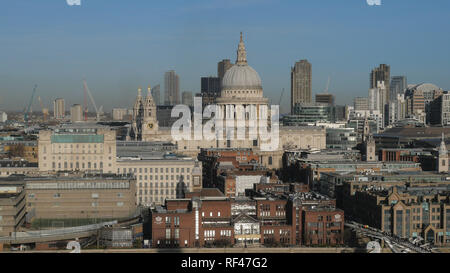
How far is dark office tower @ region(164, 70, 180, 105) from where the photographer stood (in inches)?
5650

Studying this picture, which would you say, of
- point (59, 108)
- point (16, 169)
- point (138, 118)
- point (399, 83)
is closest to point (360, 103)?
point (399, 83)

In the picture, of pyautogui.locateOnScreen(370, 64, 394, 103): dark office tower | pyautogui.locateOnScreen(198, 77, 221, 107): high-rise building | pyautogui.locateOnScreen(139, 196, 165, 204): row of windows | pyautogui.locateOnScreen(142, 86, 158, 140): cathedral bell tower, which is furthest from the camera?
pyautogui.locateOnScreen(370, 64, 394, 103): dark office tower

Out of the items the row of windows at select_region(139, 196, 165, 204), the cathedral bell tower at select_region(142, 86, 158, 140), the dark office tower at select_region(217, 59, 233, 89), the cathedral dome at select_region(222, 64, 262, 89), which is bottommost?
the row of windows at select_region(139, 196, 165, 204)

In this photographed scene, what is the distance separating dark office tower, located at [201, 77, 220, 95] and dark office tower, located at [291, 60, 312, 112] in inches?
616

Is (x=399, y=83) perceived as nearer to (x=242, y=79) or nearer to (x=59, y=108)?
(x=59, y=108)

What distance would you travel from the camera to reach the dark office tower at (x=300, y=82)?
131125 millimetres

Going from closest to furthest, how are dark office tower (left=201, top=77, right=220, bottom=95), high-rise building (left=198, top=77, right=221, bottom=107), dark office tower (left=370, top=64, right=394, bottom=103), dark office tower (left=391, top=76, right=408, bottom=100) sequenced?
high-rise building (left=198, top=77, right=221, bottom=107) → dark office tower (left=201, top=77, right=220, bottom=95) → dark office tower (left=370, top=64, right=394, bottom=103) → dark office tower (left=391, top=76, right=408, bottom=100)

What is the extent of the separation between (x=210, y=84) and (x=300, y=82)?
1763 cm

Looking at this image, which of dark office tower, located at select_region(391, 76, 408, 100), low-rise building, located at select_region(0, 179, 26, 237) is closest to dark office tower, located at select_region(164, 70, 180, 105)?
dark office tower, located at select_region(391, 76, 408, 100)

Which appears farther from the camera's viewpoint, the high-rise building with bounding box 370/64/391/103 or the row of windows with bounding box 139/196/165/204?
the high-rise building with bounding box 370/64/391/103

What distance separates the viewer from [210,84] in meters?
124

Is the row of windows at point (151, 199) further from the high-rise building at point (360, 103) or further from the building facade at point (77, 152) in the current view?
the high-rise building at point (360, 103)

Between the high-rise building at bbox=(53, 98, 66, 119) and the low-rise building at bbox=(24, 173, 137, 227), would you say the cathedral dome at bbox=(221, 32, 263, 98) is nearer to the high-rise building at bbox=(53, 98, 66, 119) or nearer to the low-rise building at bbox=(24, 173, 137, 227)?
the low-rise building at bbox=(24, 173, 137, 227)

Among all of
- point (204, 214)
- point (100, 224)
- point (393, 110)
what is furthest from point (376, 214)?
point (393, 110)
